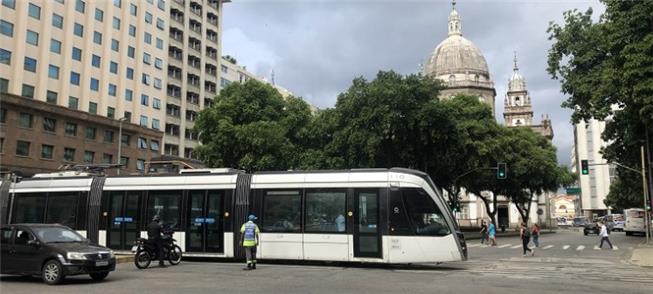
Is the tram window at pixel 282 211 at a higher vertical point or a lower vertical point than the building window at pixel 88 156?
lower

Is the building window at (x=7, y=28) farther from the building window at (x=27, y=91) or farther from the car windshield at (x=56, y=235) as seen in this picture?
the car windshield at (x=56, y=235)

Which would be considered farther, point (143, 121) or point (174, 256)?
point (143, 121)

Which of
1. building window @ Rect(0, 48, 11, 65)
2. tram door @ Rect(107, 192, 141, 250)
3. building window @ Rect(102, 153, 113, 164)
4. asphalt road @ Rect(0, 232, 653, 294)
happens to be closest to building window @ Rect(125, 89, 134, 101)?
building window @ Rect(102, 153, 113, 164)

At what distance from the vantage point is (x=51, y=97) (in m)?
55.3

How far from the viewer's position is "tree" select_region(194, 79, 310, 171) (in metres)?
44.7

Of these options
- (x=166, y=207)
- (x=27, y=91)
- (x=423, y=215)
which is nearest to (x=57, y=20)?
(x=27, y=91)

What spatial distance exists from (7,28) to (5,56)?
100 inches

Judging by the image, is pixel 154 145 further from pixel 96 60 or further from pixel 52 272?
pixel 52 272

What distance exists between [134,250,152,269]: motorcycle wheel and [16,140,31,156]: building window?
128ft

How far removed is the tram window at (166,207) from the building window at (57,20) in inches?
1710

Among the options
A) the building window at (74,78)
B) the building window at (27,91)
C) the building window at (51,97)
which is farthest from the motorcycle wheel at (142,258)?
the building window at (74,78)

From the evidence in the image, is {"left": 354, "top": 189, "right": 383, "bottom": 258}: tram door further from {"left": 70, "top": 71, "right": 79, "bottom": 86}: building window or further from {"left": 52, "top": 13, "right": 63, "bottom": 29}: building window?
{"left": 52, "top": 13, "right": 63, "bottom": 29}: building window

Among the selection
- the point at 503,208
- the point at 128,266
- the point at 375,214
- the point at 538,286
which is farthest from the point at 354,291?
the point at 503,208

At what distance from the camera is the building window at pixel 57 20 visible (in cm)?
5606
